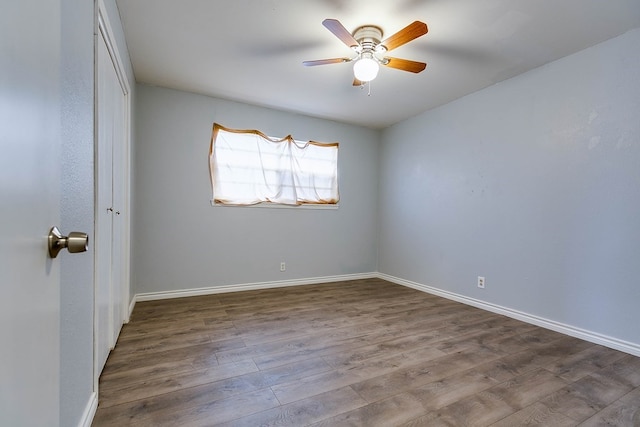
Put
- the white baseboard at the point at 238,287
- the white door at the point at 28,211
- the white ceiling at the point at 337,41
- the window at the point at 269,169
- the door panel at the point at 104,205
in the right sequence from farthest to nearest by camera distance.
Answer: the window at the point at 269,169 → the white baseboard at the point at 238,287 → the white ceiling at the point at 337,41 → the door panel at the point at 104,205 → the white door at the point at 28,211

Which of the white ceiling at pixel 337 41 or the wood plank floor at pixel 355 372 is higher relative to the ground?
the white ceiling at pixel 337 41

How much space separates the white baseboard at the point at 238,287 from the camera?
10.6 ft

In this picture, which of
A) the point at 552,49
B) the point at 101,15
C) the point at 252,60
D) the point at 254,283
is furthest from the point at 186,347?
the point at 552,49

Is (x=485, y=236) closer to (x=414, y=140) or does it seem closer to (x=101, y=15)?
(x=414, y=140)

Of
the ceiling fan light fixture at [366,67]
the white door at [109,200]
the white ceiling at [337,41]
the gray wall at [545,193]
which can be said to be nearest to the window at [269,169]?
the white ceiling at [337,41]

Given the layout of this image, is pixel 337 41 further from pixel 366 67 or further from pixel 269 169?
pixel 269 169

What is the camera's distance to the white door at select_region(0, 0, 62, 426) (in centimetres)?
45

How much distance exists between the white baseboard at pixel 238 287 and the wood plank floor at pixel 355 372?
0.36m

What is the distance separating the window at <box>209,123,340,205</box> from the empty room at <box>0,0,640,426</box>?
0.09 ft

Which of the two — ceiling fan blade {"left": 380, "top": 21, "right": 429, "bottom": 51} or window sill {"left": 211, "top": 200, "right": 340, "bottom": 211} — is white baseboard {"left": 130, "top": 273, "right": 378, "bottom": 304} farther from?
ceiling fan blade {"left": 380, "top": 21, "right": 429, "bottom": 51}

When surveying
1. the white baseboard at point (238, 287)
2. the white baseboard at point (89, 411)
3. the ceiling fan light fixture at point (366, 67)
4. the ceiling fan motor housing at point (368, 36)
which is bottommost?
the white baseboard at point (238, 287)

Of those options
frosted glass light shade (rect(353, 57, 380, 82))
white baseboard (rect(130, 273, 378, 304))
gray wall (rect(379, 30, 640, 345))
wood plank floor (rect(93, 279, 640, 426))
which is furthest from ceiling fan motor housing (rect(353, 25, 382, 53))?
white baseboard (rect(130, 273, 378, 304))

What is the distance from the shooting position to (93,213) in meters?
1.44

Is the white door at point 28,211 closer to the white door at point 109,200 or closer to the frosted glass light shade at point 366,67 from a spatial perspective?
the white door at point 109,200
